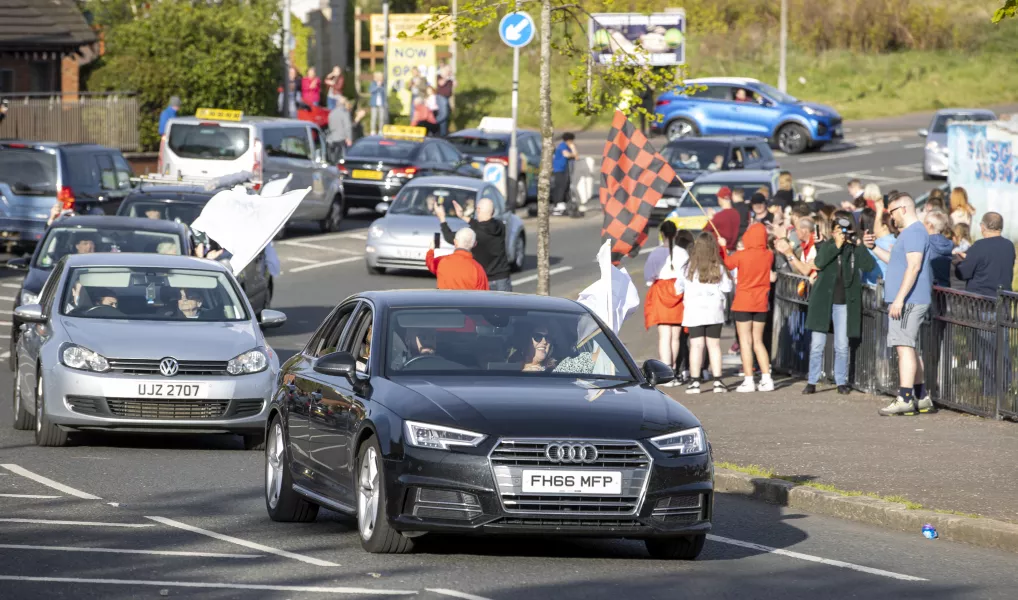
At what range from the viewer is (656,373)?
965 centimetres

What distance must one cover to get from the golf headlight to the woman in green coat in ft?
19.8

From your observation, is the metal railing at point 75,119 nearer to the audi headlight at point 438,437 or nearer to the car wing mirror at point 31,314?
the car wing mirror at point 31,314

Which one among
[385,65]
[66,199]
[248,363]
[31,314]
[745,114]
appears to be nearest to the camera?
[248,363]

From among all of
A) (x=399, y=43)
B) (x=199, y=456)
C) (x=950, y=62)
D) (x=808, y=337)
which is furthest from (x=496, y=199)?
(x=950, y=62)

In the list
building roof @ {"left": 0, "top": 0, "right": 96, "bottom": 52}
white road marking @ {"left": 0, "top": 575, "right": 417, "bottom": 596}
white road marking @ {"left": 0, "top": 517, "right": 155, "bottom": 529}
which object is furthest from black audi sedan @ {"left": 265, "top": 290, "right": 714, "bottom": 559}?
building roof @ {"left": 0, "top": 0, "right": 96, "bottom": 52}

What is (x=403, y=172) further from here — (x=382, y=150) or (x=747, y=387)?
(x=747, y=387)

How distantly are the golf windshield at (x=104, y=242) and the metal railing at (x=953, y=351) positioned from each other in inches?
263

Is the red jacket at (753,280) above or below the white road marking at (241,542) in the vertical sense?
above

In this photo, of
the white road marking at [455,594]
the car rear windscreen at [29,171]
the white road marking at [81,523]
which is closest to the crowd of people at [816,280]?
the white road marking at [81,523]

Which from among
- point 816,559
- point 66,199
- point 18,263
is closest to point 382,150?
point 66,199

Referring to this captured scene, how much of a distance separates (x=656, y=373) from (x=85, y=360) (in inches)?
212

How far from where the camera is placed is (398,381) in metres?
9.17

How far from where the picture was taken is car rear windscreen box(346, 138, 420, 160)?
120ft

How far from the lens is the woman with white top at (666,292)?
17969 millimetres
